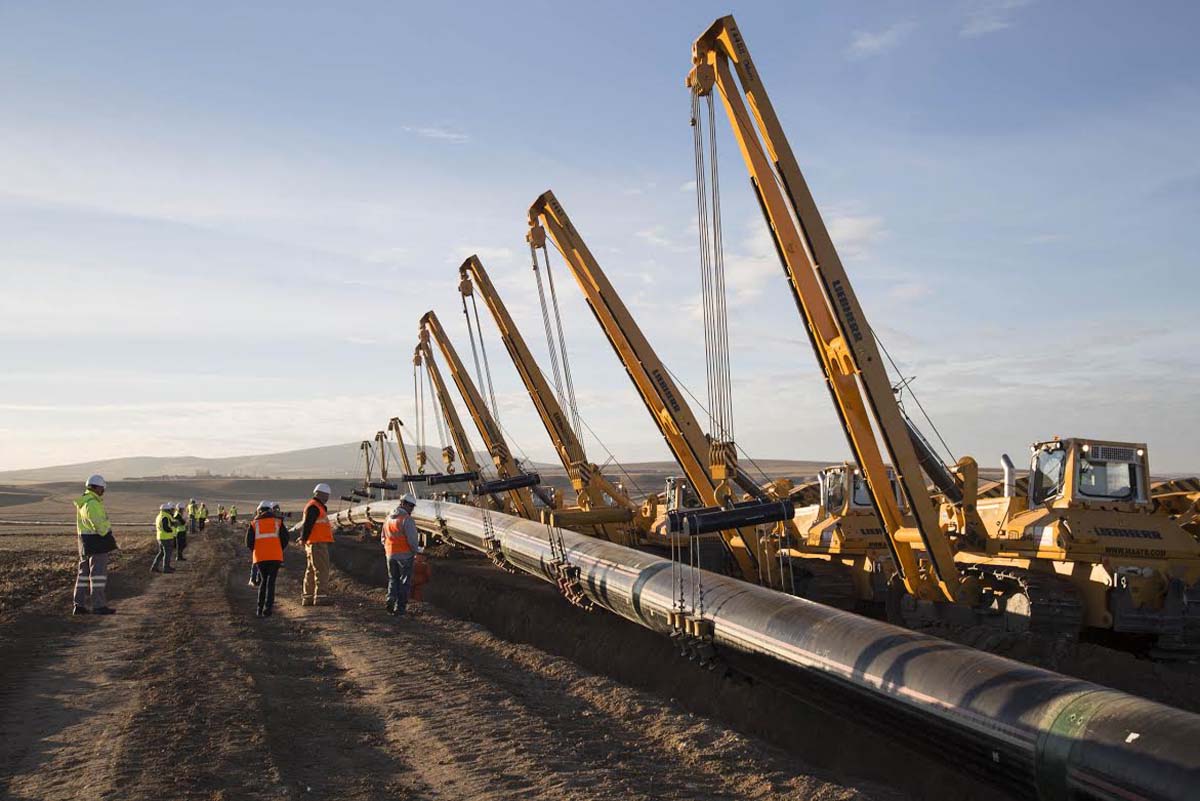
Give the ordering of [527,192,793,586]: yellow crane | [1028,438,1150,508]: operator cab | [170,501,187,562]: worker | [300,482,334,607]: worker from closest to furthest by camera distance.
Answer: [1028,438,1150,508]: operator cab
[300,482,334,607]: worker
[527,192,793,586]: yellow crane
[170,501,187,562]: worker

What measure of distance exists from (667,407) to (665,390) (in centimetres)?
40

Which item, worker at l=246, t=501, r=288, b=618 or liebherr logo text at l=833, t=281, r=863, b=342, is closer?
liebherr logo text at l=833, t=281, r=863, b=342

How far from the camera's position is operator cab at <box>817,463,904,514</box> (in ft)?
62.3

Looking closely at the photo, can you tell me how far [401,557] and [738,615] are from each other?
7063mm

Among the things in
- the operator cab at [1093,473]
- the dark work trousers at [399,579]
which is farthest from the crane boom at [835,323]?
the dark work trousers at [399,579]

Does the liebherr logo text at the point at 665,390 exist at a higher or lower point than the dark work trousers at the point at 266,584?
higher

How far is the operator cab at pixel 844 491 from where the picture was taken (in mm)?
18984

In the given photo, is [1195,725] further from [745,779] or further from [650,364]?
[650,364]

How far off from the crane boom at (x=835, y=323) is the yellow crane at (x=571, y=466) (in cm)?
531

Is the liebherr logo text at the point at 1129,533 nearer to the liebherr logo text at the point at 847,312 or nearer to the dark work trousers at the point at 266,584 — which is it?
the liebherr logo text at the point at 847,312

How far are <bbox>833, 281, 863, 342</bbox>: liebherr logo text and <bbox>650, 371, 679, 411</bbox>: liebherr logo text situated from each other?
7.81m

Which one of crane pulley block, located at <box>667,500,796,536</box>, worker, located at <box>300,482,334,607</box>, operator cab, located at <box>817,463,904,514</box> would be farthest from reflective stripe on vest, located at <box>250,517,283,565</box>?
operator cab, located at <box>817,463,904,514</box>

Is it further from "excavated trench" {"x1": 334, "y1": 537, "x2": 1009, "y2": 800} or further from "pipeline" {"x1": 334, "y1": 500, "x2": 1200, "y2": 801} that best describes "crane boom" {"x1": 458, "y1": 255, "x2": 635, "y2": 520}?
"pipeline" {"x1": 334, "y1": 500, "x2": 1200, "y2": 801}

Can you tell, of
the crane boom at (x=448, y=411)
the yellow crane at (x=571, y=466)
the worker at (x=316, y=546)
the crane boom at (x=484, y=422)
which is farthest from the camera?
the crane boom at (x=448, y=411)
